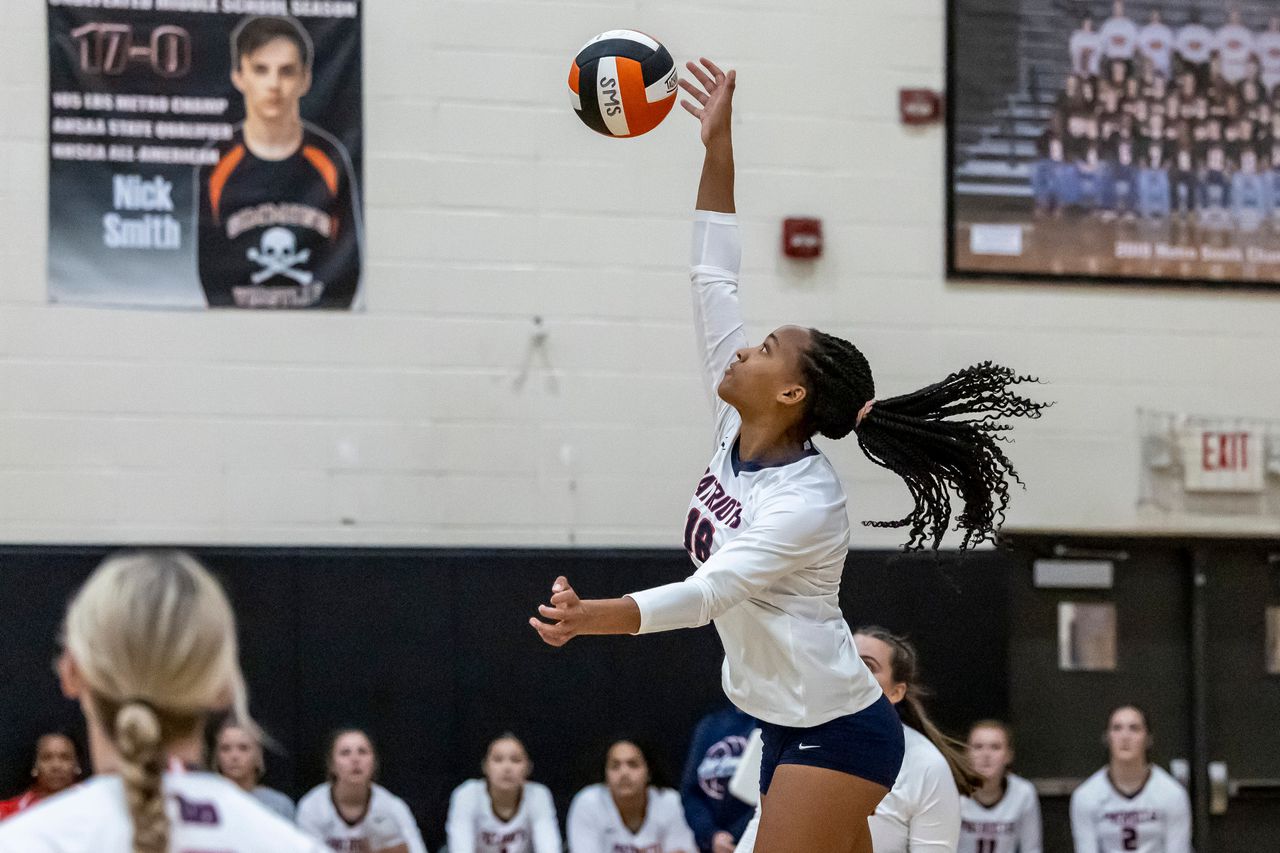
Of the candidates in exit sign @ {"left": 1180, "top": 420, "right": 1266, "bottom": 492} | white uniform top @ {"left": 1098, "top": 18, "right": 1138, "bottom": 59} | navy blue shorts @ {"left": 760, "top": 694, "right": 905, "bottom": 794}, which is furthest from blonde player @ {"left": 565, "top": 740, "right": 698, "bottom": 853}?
white uniform top @ {"left": 1098, "top": 18, "right": 1138, "bottom": 59}

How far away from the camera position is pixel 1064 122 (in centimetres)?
790

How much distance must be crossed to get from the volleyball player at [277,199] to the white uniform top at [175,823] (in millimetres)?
5657

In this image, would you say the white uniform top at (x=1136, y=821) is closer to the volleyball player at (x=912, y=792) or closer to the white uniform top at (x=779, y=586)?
the volleyball player at (x=912, y=792)

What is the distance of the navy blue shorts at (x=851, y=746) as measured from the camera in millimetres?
3410

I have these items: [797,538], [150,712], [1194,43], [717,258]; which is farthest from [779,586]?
[1194,43]

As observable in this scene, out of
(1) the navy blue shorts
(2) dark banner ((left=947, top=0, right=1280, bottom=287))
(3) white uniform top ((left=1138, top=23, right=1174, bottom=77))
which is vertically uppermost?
(3) white uniform top ((left=1138, top=23, right=1174, bottom=77))

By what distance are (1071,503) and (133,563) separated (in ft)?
21.6

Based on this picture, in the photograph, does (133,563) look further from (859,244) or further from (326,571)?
(859,244)

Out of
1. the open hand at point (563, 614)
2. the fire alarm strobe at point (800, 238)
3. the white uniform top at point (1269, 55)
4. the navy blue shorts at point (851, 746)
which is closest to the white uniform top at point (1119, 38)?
the white uniform top at point (1269, 55)

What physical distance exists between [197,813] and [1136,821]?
20.7 ft

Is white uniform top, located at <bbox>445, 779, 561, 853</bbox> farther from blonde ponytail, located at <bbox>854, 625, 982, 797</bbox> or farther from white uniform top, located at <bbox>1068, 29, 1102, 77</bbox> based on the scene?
white uniform top, located at <bbox>1068, 29, 1102, 77</bbox>

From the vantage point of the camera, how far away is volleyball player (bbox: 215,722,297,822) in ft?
22.6

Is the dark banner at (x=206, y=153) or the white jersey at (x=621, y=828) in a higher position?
the dark banner at (x=206, y=153)

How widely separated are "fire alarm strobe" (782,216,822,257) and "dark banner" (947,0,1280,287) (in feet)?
2.26
